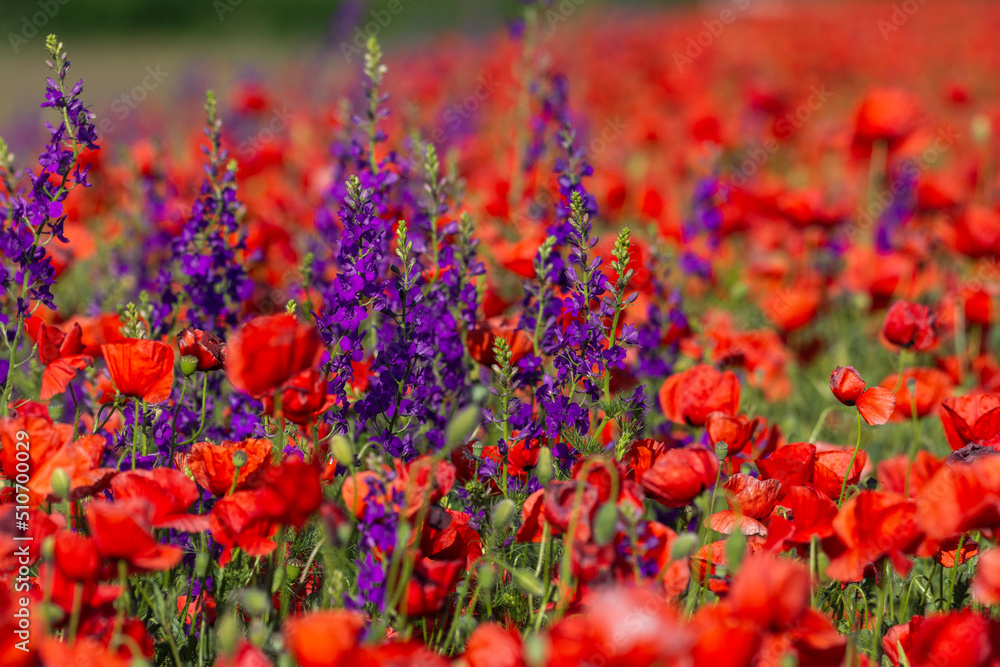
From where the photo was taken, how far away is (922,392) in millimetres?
1801

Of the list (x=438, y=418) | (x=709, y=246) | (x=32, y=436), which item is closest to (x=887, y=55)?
(x=709, y=246)

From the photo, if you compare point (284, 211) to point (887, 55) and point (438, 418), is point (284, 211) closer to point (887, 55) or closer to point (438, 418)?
point (438, 418)

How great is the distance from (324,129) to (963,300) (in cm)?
318

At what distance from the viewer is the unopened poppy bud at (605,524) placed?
3.27 ft

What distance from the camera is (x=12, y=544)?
1.07 meters

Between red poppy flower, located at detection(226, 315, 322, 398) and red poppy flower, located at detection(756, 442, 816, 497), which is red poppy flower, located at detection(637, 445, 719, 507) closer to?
red poppy flower, located at detection(756, 442, 816, 497)

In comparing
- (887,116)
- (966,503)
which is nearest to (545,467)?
(966,503)

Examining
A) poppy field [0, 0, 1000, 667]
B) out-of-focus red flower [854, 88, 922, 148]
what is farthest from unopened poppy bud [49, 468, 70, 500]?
out-of-focus red flower [854, 88, 922, 148]

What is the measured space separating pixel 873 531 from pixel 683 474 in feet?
0.76

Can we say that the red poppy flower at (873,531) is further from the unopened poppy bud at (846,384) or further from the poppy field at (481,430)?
the unopened poppy bud at (846,384)

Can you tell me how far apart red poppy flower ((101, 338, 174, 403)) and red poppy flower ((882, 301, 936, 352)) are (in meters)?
1.29

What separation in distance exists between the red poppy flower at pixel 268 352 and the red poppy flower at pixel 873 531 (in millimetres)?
664

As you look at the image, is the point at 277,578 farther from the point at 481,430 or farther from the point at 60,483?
the point at 481,430

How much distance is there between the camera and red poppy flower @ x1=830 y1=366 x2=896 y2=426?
138 cm
